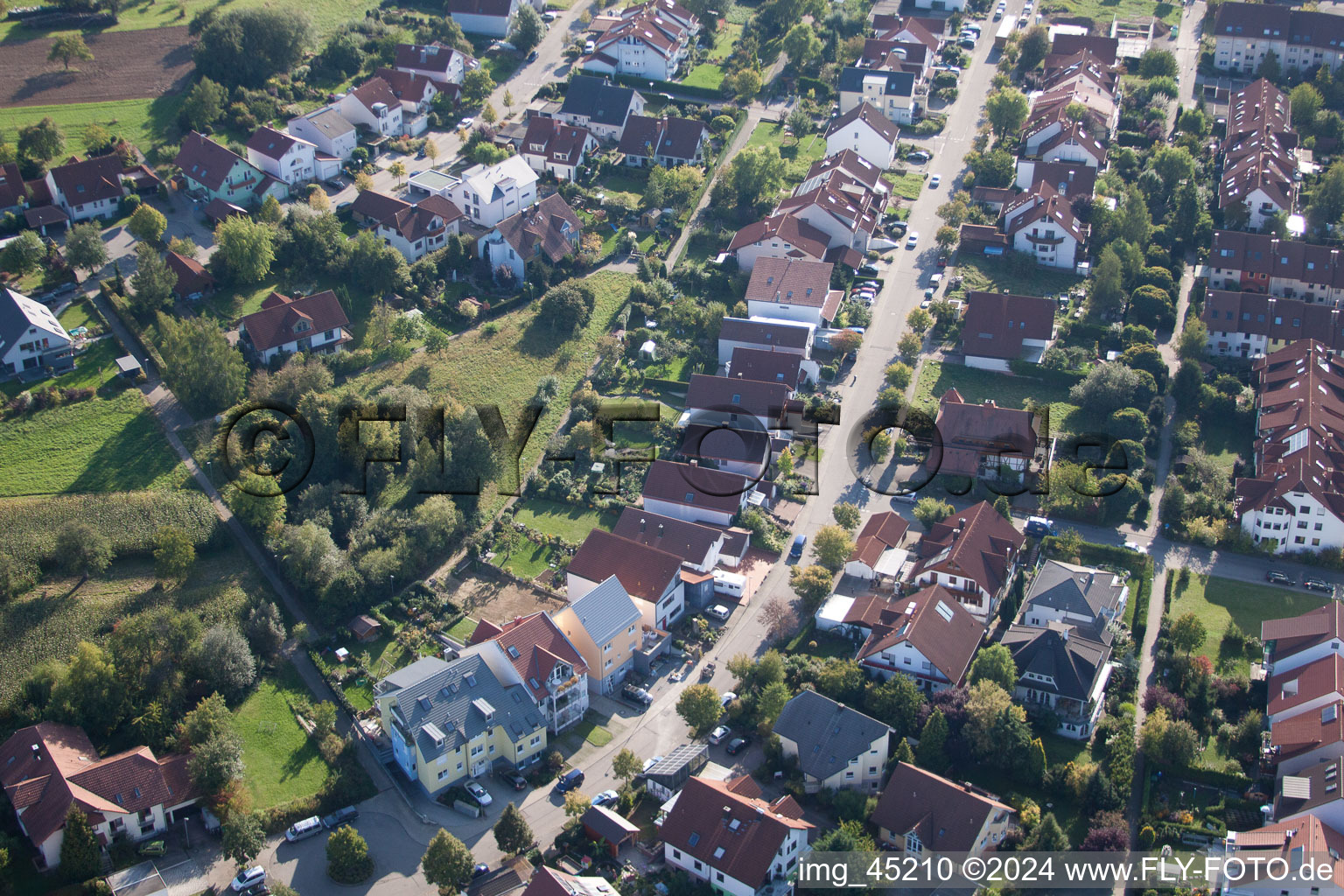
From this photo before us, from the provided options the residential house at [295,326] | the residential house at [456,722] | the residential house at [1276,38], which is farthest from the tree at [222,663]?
the residential house at [1276,38]

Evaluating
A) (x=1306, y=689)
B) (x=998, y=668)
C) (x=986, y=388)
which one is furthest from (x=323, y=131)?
(x=1306, y=689)

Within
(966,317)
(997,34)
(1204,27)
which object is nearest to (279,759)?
(966,317)

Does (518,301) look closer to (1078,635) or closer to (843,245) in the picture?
(843,245)

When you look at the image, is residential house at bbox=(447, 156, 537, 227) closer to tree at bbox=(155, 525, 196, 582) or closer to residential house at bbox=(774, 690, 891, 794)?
tree at bbox=(155, 525, 196, 582)

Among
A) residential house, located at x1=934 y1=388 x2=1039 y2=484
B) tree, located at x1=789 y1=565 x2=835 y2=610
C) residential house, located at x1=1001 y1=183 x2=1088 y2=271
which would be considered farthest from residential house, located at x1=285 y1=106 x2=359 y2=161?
tree, located at x1=789 y1=565 x2=835 y2=610

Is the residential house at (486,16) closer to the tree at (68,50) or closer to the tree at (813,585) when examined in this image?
the tree at (68,50)

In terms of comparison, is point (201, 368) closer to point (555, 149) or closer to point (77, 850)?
point (77, 850)
